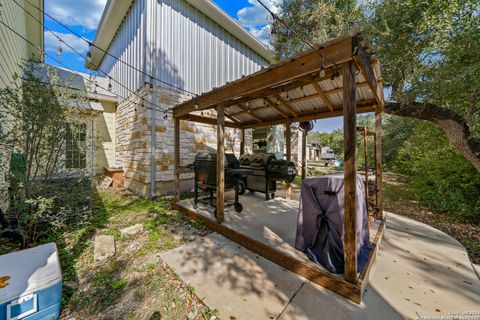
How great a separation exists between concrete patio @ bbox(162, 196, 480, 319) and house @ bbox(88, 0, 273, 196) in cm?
374

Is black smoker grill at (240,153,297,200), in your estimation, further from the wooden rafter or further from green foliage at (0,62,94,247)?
green foliage at (0,62,94,247)

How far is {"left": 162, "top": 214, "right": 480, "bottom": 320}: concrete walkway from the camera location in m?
1.86

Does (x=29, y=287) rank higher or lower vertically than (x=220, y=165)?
lower

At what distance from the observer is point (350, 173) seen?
2023mm

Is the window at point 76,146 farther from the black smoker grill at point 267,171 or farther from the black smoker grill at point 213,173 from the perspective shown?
the black smoker grill at point 267,171

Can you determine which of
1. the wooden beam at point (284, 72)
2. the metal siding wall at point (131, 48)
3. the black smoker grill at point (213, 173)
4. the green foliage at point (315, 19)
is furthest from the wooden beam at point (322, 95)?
the metal siding wall at point (131, 48)

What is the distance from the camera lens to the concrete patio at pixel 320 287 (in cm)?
187

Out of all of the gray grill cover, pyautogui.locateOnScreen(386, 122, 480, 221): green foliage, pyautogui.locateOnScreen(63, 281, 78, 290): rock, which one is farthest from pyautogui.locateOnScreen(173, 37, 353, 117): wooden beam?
pyautogui.locateOnScreen(386, 122, 480, 221): green foliage

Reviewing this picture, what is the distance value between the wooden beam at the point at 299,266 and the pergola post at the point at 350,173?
11 cm

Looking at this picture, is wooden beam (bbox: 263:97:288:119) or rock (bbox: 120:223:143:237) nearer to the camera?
rock (bbox: 120:223:143:237)

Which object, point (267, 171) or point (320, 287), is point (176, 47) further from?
point (320, 287)

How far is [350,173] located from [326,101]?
2460mm

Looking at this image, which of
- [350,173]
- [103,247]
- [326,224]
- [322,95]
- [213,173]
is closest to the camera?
[350,173]

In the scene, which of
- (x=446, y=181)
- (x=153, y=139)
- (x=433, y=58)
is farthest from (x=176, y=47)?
(x=446, y=181)
